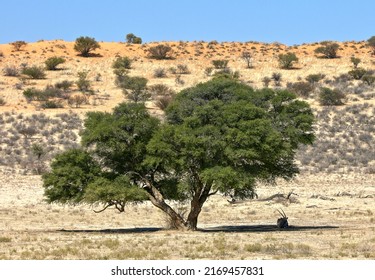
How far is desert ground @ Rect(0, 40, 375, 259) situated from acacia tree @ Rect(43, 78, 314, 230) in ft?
5.40

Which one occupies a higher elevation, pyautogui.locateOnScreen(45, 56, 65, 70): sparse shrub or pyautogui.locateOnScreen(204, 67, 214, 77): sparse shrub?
pyautogui.locateOnScreen(45, 56, 65, 70): sparse shrub

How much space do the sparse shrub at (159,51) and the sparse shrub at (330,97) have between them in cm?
2722

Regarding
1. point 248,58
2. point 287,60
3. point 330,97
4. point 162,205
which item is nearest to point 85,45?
point 248,58

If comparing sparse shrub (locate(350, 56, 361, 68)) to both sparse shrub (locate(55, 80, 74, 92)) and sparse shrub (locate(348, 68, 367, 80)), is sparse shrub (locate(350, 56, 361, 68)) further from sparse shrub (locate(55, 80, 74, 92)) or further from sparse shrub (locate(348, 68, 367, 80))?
sparse shrub (locate(55, 80, 74, 92))

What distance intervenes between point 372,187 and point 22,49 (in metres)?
63.4

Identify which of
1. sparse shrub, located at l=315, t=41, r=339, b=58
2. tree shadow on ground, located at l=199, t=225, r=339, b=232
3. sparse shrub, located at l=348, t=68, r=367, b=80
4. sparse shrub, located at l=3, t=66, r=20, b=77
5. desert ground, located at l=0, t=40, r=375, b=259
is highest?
sparse shrub, located at l=315, t=41, r=339, b=58

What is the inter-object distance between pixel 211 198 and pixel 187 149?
16.6m

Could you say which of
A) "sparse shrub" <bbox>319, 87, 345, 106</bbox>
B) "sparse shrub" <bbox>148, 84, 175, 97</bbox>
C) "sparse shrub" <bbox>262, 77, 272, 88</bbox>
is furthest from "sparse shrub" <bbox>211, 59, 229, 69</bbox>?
"sparse shrub" <bbox>319, 87, 345, 106</bbox>

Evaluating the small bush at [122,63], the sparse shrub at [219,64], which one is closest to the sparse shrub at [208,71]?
the sparse shrub at [219,64]

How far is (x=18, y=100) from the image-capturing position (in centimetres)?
7419

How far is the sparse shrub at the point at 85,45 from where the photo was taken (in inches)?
3718

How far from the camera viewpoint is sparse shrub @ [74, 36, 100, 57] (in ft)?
310

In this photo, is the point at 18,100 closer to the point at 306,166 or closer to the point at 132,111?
the point at 306,166

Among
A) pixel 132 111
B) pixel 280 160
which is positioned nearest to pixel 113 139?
pixel 132 111
